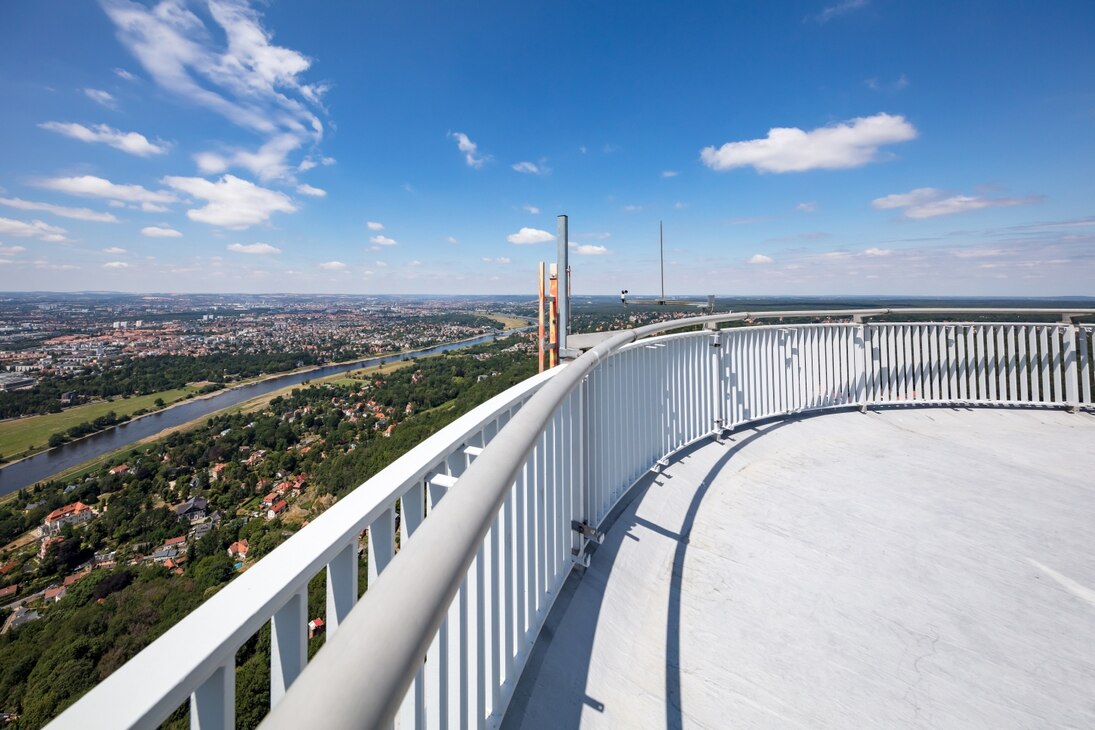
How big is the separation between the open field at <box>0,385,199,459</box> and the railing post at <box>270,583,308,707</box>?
67.7ft

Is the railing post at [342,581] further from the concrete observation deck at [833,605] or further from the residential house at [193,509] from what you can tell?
the residential house at [193,509]

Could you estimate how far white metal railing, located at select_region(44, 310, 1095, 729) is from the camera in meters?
0.41

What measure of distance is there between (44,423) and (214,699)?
23138 mm

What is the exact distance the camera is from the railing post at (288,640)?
769 mm

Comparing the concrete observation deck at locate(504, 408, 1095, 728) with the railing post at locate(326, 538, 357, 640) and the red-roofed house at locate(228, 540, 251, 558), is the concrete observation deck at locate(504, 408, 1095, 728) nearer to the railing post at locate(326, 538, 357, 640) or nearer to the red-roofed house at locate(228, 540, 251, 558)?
the railing post at locate(326, 538, 357, 640)

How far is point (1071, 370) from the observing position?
4.97 metres

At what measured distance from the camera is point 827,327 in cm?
494

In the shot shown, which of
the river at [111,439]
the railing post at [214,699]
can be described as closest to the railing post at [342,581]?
the railing post at [214,699]

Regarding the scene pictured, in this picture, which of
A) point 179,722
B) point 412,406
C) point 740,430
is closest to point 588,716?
point 179,722

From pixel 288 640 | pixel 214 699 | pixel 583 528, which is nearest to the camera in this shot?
pixel 214 699

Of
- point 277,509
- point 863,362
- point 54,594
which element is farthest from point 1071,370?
point 54,594

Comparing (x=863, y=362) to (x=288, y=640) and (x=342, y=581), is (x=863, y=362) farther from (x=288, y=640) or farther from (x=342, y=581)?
(x=288, y=640)

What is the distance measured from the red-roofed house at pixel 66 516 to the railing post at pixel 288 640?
11.6 m

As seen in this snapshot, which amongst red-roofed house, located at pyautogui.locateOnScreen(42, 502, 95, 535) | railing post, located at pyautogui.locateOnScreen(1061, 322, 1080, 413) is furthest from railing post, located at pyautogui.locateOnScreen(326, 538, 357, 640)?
red-roofed house, located at pyautogui.locateOnScreen(42, 502, 95, 535)
